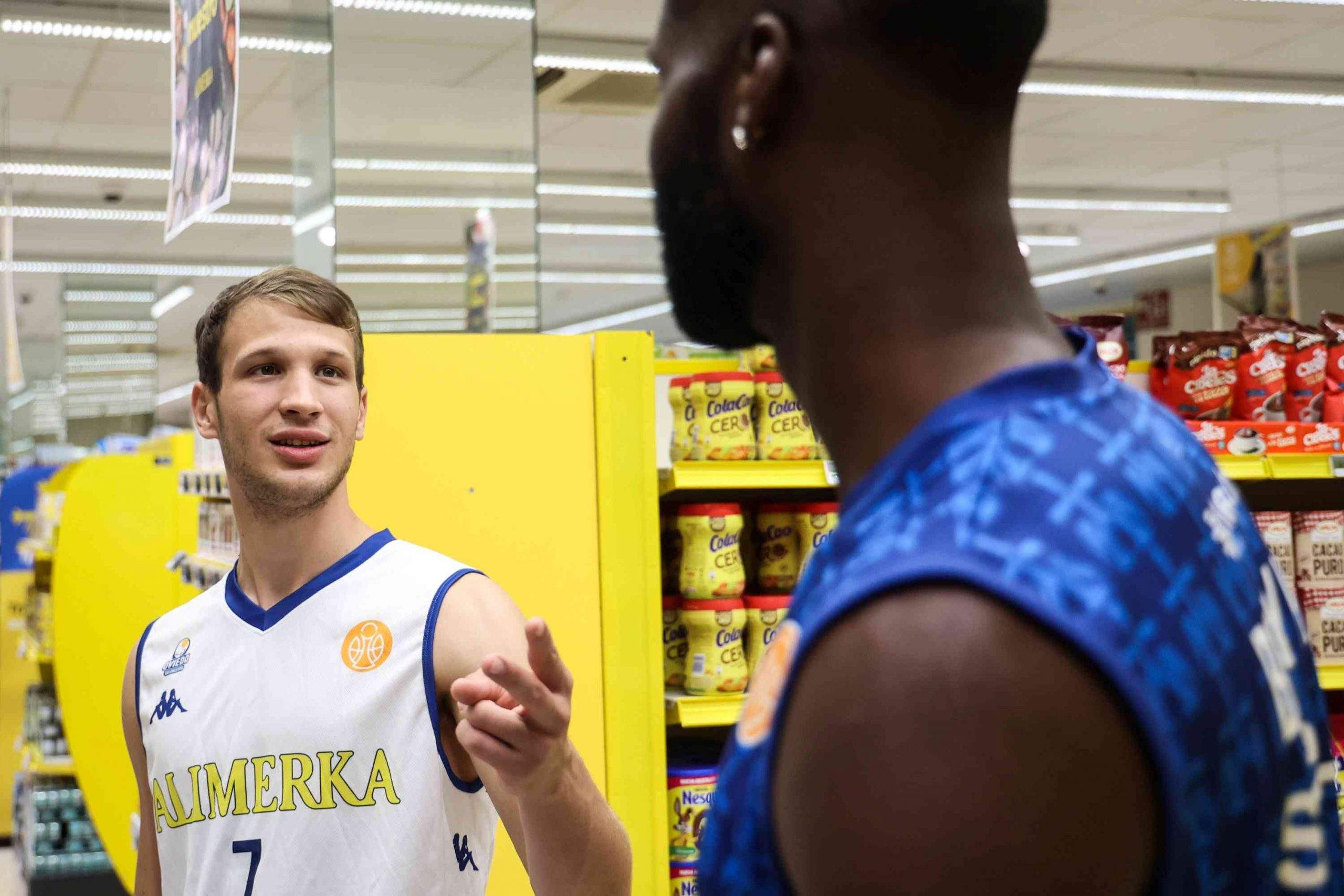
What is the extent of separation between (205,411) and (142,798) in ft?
1.94

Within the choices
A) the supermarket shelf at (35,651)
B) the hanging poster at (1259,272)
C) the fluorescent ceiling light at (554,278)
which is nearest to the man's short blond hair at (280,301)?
the supermarket shelf at (35,651)

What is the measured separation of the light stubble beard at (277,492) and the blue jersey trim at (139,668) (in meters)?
0.25

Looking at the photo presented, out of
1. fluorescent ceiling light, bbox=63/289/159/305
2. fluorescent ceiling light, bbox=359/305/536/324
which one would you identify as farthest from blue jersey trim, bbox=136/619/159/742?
fluorescent ceiling light, bbox=63/289/159/305

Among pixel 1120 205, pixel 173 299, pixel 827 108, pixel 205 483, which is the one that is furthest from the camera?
pixel 173 299

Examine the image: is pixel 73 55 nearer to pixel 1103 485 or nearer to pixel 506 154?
pixel 506 154

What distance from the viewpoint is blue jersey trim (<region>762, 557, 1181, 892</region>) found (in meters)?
0.52

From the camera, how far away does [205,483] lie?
115 inches

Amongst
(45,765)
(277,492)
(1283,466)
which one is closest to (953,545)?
(277,492)

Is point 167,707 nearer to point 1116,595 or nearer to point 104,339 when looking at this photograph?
point 1116,595

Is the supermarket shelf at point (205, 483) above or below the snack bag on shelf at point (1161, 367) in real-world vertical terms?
below

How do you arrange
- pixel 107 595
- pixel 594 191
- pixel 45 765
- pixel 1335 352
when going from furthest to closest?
pixel 594 191 → pixel 45 765 → pixel 107 595 → pixel 1335 352

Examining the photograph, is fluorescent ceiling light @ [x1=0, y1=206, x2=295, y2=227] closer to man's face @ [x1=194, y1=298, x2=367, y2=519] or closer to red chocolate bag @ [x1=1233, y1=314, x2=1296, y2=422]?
red chocolate bag @ [x1=1233, y1=314, x2=1296, y2=422]

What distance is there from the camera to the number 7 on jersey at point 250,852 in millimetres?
1681

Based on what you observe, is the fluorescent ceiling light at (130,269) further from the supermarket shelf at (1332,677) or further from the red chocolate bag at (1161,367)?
the supermarket shelf at (1332,677)
